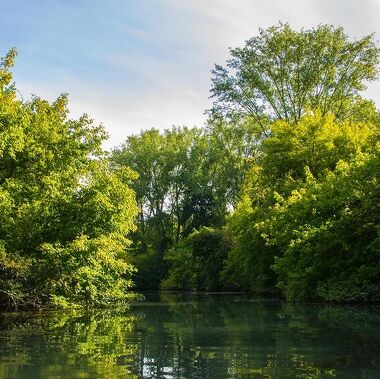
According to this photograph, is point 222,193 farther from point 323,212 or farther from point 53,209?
point 53,209

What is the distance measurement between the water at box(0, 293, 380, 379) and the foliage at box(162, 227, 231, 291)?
31.1 metres

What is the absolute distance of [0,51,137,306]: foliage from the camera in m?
21.0

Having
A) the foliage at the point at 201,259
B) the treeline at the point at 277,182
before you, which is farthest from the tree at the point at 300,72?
the foliage at the point at 201,259

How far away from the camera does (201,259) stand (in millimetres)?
50531

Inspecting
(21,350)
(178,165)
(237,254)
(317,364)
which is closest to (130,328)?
(21,350)

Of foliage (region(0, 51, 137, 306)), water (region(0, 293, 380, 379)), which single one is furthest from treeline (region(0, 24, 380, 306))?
water (region(0, 293, 380, 379))

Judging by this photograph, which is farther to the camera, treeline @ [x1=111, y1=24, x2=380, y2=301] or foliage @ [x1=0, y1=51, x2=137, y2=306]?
treeline @ [x1=111, y1=24, x2=380, y2=301]

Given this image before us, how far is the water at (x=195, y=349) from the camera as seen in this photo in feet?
27.9

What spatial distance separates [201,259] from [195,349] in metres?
39.6

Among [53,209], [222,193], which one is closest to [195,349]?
[53,209]

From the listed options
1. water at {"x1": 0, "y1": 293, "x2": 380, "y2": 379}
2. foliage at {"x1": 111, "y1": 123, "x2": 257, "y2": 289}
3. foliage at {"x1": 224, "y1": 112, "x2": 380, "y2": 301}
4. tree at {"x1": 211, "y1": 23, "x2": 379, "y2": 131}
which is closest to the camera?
water at {"x1": 0, "y1": 293, "x2": 380, "y2": 379}

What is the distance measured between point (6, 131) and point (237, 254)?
981 inches

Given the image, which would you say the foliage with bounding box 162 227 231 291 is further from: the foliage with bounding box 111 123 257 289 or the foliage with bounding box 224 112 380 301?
the foliage with bounding box 224 112 380 301

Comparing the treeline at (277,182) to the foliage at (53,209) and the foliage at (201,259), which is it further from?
the foliage at (53,209)
